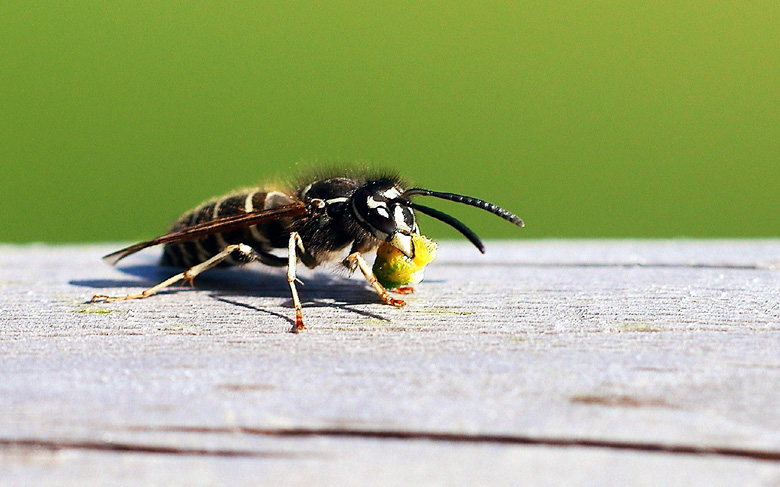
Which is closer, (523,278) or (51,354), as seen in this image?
(51,354)

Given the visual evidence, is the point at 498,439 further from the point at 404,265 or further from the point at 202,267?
the point at 202,267

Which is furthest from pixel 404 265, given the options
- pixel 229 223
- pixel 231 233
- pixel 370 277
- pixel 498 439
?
pixel 498 439

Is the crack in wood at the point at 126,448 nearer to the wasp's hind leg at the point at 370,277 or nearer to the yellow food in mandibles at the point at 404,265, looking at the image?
the wasp's hind leg at the point at 370,277

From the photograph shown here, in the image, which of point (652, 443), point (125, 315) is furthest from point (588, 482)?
point (125, 315)

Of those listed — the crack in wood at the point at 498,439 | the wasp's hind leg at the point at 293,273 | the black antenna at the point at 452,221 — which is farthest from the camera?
the black antenna at the point at 452,221

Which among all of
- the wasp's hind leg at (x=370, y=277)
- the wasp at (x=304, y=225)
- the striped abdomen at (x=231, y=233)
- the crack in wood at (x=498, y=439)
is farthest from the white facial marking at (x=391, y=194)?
the crack in wood at (x=498, y=439)

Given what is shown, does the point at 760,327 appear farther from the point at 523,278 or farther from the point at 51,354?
the point at 51,354
